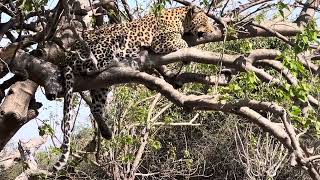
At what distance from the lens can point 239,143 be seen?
14727mm

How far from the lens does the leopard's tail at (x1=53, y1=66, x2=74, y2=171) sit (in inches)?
195

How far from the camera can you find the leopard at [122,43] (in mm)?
5152

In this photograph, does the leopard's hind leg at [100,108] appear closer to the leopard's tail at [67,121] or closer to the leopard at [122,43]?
the leopard at [122,43]

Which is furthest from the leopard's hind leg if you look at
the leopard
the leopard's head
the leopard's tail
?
the leopard's head

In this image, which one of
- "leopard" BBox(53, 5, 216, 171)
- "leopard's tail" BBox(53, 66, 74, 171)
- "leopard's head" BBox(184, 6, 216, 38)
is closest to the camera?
"leopard's tail" BBox(53, 66, 74, 171)

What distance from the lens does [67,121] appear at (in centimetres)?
545

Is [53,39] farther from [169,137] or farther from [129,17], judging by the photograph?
[169,137]

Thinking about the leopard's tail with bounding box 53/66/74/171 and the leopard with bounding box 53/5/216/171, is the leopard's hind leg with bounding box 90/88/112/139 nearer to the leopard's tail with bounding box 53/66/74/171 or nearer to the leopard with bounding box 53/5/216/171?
the leopard with bounding box 53/5/216/171

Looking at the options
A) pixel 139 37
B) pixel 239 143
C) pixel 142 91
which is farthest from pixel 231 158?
pixel 139 37

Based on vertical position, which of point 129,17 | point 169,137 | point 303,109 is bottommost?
point 303,109

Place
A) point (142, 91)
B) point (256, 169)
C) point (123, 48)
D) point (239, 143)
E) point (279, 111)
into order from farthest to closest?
1. point (239, 143)
2. point (256, 169)
3. point (142, 91)
4. point (123, 48)
5. point (279, 111)

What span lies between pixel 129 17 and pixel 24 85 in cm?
165

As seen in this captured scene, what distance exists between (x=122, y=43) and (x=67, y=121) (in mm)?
1131

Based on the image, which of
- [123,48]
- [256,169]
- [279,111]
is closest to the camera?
[279,111]
